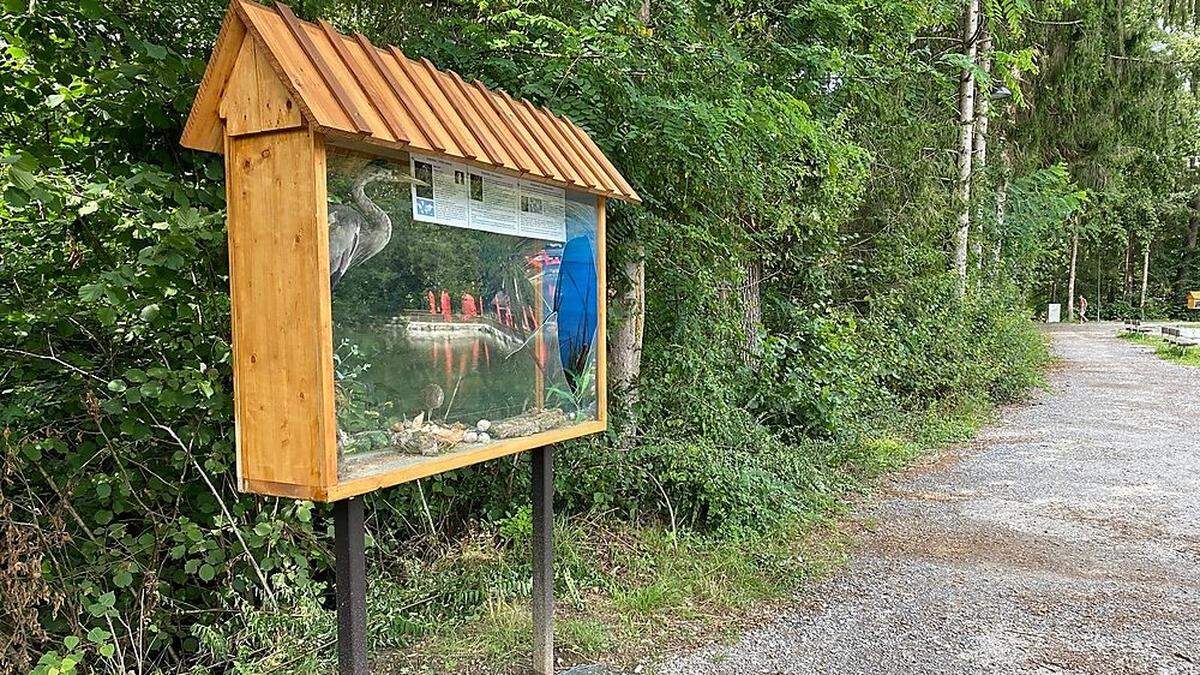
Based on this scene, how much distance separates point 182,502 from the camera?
3.25 meters

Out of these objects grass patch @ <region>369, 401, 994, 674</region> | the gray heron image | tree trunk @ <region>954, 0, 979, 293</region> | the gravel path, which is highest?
tree trunk @ <region>954, 0, 979, 293</region>

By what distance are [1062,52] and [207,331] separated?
14169 mm

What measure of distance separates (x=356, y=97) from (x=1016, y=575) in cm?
423

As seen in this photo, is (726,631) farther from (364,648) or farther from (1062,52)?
(1062,52)

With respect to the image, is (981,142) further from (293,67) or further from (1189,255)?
(1189,255)

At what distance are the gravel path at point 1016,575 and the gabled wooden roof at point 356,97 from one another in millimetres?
2296

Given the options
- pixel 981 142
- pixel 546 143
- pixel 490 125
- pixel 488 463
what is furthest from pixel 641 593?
pixel 981 142

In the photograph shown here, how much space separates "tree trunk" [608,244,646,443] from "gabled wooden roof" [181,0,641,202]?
6.80 ft

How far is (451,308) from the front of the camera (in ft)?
8.35

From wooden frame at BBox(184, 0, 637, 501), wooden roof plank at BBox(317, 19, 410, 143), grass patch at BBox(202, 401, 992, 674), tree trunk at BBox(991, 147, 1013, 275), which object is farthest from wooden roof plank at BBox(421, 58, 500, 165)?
tree trunk at BBox(991, 147, 1013, 275)

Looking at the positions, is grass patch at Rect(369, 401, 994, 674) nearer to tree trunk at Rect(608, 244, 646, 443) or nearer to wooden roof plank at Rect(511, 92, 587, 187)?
tree trunk at Rect(608, 244, 646, 443)

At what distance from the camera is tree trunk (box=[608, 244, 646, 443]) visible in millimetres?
4781

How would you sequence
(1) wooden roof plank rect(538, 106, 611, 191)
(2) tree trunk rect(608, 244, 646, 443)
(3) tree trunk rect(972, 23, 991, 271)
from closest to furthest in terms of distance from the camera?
(1) wooden roof plank rect(538, 106, 611, 191) → (2) tree trunk rect(608, 244, 646, 443) → (3) tree trunk rect(972, 23, 991, 271)

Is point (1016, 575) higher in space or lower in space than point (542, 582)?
lower
